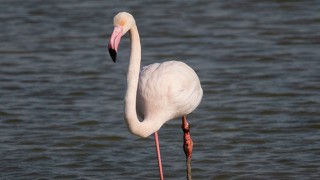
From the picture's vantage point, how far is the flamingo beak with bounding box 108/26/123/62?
6404 mm

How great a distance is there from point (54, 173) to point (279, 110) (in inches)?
119

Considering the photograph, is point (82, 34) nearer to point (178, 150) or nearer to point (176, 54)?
point (176, 54)

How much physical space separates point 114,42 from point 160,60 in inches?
225

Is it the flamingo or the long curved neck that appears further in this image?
the flamingo

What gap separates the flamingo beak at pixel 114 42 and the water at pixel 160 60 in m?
2.03

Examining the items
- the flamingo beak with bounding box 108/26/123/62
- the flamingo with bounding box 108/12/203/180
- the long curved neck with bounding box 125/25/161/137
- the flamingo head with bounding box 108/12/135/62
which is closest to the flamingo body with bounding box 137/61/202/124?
the flamingo with bounding box 108/12/203/180

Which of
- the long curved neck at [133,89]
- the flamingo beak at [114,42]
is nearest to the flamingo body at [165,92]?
→ the long curved neck at [133,89]

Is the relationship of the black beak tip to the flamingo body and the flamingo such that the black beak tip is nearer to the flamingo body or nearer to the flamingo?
the flamingo

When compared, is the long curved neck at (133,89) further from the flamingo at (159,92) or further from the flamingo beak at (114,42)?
the flamingo beak at (114,42)

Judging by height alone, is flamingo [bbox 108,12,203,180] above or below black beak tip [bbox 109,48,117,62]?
below

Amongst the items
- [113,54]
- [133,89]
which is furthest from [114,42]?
[133,89]

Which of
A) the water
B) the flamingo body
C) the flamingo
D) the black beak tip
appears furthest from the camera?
the water

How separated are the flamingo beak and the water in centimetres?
203

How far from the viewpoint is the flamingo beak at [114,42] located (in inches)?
252
